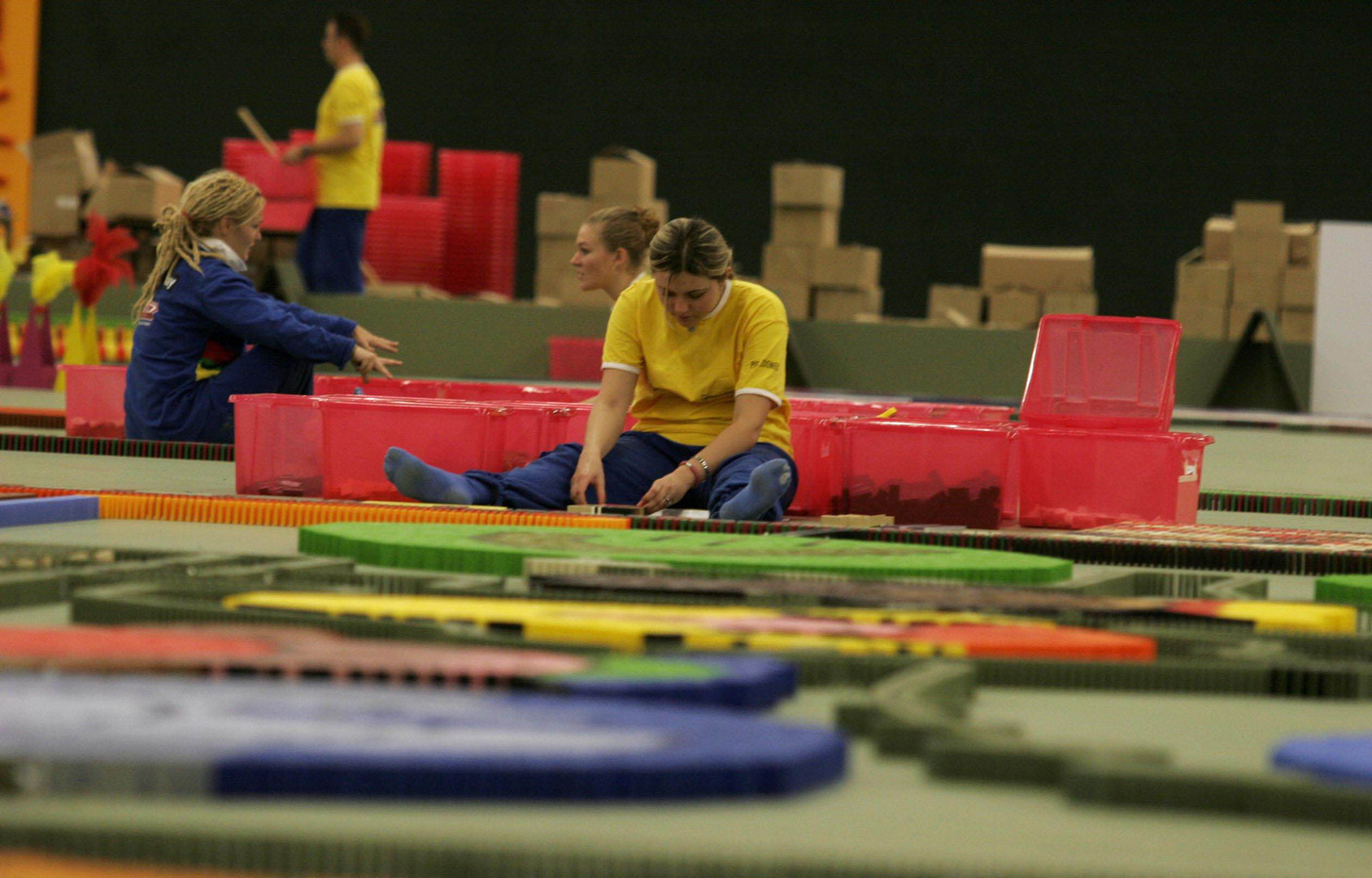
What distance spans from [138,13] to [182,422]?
10.2 m

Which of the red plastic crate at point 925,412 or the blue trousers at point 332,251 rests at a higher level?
the blue trousers at point 332,251

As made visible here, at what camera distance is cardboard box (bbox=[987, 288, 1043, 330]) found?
1151cm

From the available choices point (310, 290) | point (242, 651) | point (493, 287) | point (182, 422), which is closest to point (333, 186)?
point (310, 290)

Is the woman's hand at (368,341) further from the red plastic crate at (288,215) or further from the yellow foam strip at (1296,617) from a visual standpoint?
the red plastic crate at (288,215)

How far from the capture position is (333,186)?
983 cm

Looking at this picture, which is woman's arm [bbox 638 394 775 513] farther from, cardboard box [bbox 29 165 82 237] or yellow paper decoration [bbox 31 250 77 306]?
cardboard box [bbox 29 165 82 237]

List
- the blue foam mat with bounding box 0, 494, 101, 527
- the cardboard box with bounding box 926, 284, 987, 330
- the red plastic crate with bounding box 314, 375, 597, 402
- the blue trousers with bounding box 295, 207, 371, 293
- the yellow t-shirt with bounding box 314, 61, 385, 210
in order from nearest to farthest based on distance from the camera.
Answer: the blue foam mat with bounding box 0, 494, 101, 527, the red plastic crate with bounding box 314, 375, 597, 402, the yellow t-shirt with bounding box 314, 61, 385, 210, the blue trousers with bounding box 295, 207, 371, 293, the cardboard box with bounding box 926, 284, 987, 330

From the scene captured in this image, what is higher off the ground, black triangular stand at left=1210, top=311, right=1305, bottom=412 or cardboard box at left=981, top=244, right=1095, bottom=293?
Answer: cardboard box at left=981, top=244, right=1095, bottom=293

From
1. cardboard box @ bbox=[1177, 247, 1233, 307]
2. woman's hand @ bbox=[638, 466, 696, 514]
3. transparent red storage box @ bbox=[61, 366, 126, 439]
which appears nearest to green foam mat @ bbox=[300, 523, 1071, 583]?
woman's hand @ bbox=[638, 466, 696, 514]

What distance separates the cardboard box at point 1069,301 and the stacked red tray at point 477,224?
3.49 metres

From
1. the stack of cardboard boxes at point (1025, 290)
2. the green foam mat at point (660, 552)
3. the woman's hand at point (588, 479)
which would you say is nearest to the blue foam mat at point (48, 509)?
the green foam mat at point (660, 552)

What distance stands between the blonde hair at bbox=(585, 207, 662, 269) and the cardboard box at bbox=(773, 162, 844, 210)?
6.11 m

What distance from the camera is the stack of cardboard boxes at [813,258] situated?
36.4 ft

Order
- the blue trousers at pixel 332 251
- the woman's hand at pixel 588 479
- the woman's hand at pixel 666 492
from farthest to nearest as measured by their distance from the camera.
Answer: the blue trousers at pixel 332 251 < the woman's hand at pixel 588 479 < the woman's hand at pixel 666 492
